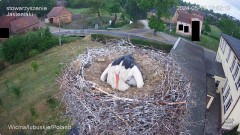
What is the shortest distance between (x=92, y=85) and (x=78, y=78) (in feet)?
2.07

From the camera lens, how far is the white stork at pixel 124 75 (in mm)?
9242

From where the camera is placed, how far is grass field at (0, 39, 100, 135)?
15031 millimetres

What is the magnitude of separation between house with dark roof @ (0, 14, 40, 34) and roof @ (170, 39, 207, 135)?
63.5ft

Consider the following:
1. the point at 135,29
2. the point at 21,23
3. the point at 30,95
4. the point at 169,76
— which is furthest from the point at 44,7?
the point at 169,76

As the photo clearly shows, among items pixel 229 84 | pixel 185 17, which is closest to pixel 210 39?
pixel 185 17

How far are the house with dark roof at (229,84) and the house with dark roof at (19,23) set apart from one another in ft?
73.8

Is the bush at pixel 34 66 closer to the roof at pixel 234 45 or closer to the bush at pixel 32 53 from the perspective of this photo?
the bush at pixel 32 53

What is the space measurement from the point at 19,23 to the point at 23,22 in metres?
0.59

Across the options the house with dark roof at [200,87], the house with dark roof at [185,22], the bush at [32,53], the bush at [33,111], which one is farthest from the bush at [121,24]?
the bush at [33,111]

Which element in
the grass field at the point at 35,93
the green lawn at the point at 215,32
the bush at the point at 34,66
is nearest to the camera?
the grass field at the point at 35,93

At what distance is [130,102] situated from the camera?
818cm

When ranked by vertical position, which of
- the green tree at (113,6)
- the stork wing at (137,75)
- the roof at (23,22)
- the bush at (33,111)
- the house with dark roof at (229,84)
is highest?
the green tree at (113,6)

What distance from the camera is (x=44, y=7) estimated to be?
136 feet

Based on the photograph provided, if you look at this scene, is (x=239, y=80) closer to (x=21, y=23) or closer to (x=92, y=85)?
(x=92, y=85)
